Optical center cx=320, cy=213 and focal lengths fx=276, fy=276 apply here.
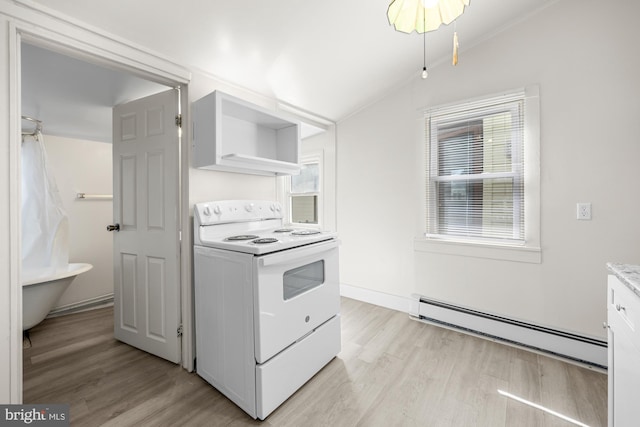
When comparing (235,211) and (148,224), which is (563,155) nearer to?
(235,211)

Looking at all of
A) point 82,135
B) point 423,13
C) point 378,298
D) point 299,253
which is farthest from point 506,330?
point 82,135

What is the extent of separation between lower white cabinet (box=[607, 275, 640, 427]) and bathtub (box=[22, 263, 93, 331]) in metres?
3.56

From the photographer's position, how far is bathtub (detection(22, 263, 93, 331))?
7.37 feet

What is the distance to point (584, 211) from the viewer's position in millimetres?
1937

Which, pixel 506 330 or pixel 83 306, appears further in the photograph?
pixel 83 306

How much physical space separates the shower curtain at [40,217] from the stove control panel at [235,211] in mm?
1733

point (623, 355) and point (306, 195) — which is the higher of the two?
point (306, 195)

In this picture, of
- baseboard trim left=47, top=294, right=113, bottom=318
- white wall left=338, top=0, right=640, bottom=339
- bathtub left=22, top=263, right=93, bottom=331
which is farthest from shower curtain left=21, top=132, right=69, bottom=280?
white wall left=338, top=0, right=640, bottom=339

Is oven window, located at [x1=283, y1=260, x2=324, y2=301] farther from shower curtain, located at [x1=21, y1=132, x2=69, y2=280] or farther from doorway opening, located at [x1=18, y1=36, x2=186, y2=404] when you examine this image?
shower curtain, located at [x1=21, y1=132, x2=69, y2=280]

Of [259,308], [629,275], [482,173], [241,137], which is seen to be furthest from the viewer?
[482,173]

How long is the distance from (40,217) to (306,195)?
2648 mm

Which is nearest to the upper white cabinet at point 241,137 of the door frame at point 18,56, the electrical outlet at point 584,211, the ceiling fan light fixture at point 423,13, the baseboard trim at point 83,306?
the door frame at point 18,56

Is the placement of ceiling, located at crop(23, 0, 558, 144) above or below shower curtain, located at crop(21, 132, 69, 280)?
above

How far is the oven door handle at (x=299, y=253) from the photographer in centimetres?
143
